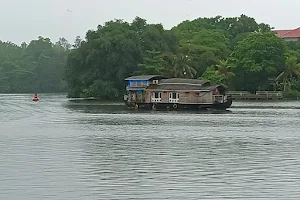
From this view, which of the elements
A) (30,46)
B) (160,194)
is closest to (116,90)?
(160,194)

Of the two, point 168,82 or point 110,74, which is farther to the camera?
point 110,74

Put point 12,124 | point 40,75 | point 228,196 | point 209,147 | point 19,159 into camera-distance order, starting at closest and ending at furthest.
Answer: point 228,196, point 19,159, point 209,147, point 12,124, point 40,75

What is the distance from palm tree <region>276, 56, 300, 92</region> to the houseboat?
27450mm

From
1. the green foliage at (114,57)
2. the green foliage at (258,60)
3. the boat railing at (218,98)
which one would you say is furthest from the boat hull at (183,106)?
the green foliage at (258,60)

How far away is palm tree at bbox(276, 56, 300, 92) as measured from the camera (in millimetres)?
87438

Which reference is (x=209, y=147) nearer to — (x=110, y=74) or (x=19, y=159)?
(x=19, y=159)

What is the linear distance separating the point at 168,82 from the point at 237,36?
160ft

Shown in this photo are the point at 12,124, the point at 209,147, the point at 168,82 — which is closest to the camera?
the point at 209,147

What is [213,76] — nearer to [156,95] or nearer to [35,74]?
[156,95]

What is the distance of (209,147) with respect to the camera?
2666 centimetres

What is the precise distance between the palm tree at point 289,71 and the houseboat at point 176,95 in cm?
2745

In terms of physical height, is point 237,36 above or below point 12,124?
above

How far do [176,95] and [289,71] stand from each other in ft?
101

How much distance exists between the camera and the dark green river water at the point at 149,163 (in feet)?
52.7
